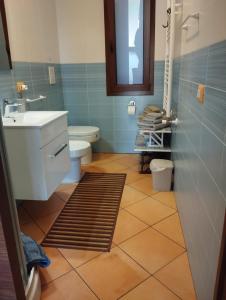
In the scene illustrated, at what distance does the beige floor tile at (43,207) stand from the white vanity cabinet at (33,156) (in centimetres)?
41

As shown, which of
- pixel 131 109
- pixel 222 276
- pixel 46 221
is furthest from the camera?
pixel 131 109

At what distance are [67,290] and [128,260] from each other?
43 centimetres

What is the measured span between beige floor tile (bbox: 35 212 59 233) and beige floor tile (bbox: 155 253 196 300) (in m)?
0.95

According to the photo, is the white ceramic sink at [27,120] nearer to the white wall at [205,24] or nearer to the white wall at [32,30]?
the white wall at [32,30]

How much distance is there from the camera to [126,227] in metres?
1.95

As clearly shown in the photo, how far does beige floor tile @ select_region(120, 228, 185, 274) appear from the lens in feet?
5.22

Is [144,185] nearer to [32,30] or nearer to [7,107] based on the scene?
[7,107]

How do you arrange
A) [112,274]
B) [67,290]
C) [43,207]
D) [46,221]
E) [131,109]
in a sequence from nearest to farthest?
1. [67,290]
2. [112,274]
3. [46,221]
4. [43,207]
5. [131,109]

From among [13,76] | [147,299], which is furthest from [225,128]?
[13,76]

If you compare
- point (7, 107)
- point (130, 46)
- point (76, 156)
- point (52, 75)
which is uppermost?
point (130, 46)

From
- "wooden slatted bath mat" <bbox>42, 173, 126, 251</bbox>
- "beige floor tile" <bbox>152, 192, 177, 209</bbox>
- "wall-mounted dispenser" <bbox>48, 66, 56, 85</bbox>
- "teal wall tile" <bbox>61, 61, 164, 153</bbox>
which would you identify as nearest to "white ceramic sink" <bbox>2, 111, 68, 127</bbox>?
"wooden slatted bath mat" <bbox>42, 173, 126, 251</bbox>

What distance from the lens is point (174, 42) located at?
2359 millimetres

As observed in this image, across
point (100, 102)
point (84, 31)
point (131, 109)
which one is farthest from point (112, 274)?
point (84, 31)

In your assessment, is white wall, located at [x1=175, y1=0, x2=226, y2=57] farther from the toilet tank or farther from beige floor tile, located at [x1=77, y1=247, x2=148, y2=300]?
the toilet tank
